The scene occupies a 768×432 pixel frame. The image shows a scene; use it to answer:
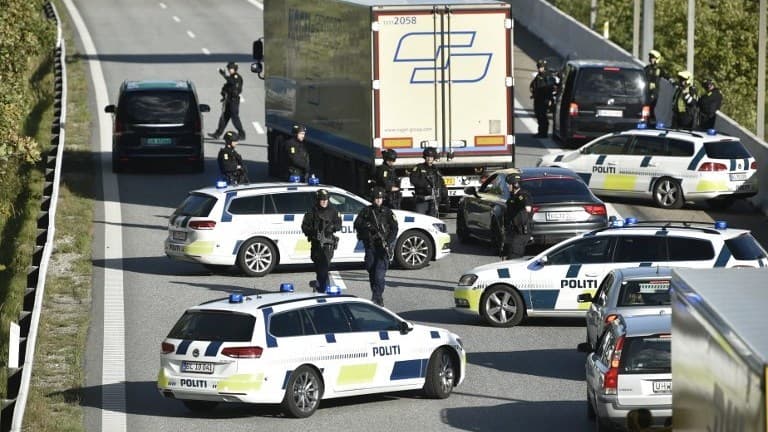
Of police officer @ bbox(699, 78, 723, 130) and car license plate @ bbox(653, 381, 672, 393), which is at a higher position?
police officer @ bbox(699, 78, 723, 130)

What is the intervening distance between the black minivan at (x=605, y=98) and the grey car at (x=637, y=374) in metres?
21.4

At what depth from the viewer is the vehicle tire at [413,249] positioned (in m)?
25.7

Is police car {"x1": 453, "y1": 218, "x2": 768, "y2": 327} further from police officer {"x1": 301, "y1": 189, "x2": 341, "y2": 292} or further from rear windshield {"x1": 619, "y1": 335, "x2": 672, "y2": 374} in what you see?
rear windshield {"x1": 619, "y1": 335, "x2": 672, "y2": 374}

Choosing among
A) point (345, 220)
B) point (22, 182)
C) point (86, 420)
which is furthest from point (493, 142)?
point (86, 420)

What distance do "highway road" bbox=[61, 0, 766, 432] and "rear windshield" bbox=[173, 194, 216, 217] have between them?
3.07ft

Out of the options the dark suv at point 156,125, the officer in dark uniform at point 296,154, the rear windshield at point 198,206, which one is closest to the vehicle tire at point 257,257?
the rear windshield at point 198,206

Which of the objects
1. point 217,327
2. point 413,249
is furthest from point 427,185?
point 217,327

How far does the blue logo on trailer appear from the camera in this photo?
2772 cm

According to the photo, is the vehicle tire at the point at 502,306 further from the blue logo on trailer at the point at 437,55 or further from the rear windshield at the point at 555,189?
the blue logo on trailer at the point at 437,55

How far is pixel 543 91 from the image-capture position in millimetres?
38438

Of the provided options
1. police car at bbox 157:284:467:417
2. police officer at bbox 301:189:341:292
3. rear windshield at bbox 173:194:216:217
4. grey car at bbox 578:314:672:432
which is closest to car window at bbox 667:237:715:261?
police car at bbox 157:284:467:417

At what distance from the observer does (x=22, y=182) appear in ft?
106

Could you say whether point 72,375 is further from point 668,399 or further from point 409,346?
point 668,399

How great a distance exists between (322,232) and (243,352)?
256 inches
